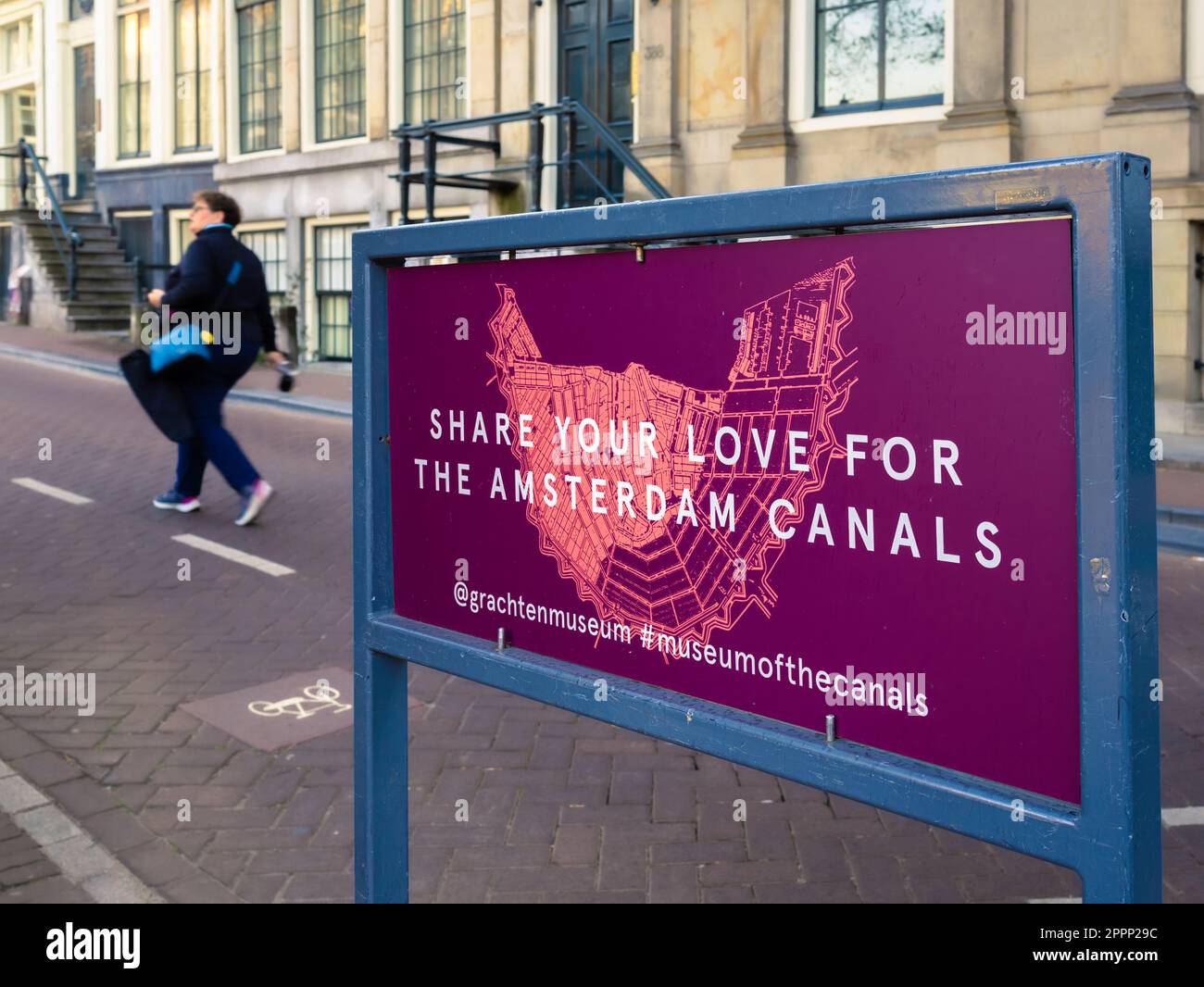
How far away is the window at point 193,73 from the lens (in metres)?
23.9

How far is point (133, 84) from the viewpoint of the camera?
2561 cm

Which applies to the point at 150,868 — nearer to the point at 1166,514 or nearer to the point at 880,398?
the point at 880,398

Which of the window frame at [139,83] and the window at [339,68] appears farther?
the window frame at [139,83]

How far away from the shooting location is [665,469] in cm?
229

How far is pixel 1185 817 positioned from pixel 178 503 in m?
6.77

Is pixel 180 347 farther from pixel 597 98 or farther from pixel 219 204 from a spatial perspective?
pixel 597 98

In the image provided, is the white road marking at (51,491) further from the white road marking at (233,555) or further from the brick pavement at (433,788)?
the brick pavement at (433,788)

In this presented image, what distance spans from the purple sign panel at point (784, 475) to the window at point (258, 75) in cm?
2139

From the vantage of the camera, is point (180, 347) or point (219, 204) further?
point (219, 204)

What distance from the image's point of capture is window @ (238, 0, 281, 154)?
73.6 feet

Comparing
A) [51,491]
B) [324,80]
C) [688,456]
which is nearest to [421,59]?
[324,80]

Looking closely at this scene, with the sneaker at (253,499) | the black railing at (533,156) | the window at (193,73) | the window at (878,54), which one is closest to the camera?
the sneaker at (253,499)

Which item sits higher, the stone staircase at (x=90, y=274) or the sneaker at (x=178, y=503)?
the stone staircase at (x=90, y=274)

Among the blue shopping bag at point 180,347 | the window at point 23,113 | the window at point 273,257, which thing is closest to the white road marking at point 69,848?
the blue shopping bag at point 180,347
